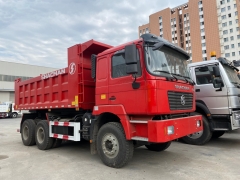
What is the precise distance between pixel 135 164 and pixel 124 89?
5.90ft

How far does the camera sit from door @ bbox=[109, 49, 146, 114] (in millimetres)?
3926

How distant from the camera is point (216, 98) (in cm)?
617

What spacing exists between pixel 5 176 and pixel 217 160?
4790 millimetres

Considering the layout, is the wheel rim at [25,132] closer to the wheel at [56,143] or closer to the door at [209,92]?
the wheel at [56,143]

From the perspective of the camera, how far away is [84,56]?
557 cm

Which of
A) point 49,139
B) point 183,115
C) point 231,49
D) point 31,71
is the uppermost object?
point 231,49

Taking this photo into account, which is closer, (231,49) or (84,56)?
(84,56)

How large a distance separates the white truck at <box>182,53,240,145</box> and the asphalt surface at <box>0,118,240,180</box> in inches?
25.8

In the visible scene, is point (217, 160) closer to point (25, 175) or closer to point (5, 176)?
point (25, 175)

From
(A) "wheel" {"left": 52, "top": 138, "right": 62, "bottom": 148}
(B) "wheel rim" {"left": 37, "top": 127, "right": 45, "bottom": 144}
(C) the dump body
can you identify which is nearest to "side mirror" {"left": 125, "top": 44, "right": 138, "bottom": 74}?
(C) the dump body

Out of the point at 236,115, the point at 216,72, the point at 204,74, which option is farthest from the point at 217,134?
the point at 216,72

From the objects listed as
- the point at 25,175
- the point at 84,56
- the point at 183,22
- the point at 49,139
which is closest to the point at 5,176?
the point at 25,175

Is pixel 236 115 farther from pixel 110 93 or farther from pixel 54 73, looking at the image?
pixel 54 73

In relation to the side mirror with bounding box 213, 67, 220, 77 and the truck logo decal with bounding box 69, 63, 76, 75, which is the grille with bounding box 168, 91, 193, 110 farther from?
the truck logo decal with bounding box 69, 63, 76, 75
